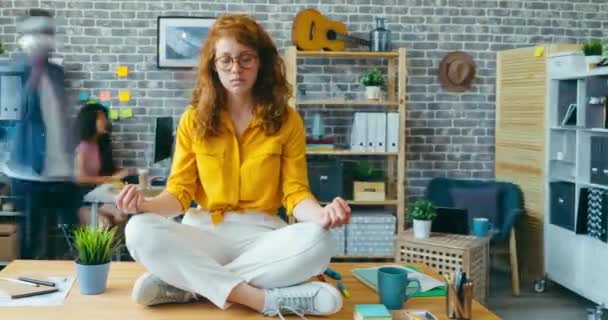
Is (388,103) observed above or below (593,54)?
below

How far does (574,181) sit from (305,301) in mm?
2768

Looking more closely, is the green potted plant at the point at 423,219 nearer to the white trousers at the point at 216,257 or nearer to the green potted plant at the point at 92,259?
the white trousers at the point at 216,257

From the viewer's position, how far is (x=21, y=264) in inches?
107

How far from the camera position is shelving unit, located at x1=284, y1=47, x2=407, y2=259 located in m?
4.86

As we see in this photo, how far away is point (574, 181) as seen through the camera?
4293 millimetres

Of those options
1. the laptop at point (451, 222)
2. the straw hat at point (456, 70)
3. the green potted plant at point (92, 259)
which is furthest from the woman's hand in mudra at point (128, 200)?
the straw hat at point (456, 70)

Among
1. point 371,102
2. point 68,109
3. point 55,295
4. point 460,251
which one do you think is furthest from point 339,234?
point 55,295

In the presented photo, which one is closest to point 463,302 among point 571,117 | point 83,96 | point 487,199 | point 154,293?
point 154,293

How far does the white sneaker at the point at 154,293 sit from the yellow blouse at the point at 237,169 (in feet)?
1.02

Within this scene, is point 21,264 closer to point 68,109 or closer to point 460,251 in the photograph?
point 68,109

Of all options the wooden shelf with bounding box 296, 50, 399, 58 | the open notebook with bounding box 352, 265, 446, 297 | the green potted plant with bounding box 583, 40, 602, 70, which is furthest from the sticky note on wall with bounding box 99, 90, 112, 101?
the green potted plant with bounding box 583, 40, 602, 70

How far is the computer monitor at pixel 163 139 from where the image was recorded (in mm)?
4520

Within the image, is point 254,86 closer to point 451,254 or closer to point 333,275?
point 333,275

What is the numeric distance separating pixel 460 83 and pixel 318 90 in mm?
1116
